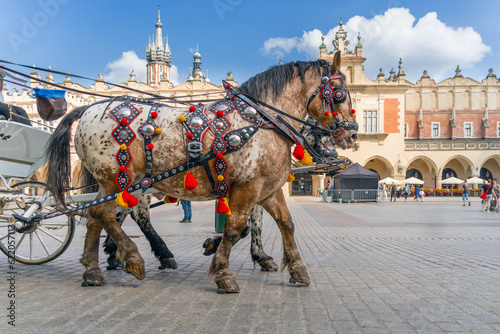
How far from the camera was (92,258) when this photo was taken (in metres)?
4.18

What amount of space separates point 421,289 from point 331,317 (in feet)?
4.46

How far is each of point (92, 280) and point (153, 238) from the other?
3.64 feet

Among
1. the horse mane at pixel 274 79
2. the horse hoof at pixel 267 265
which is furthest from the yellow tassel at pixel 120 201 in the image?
the horse hoof at pixel 267 265

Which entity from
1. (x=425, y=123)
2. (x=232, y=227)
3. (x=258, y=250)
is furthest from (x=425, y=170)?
(x=232, y=227)

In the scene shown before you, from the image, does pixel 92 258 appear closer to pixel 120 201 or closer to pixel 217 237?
pixel 120 201

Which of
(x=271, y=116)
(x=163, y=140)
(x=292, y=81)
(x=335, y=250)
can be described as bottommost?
(x=335, y=250)

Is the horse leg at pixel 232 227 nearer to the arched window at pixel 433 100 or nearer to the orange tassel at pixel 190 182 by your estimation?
the orange tassel at pixel 190 182

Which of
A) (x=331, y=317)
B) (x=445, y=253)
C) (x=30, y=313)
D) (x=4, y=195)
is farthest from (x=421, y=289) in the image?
(x=4, y=195)

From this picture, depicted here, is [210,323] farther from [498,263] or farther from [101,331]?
[498,263]

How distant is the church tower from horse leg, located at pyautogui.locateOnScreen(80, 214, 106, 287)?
86.8 m

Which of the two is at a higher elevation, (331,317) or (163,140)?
(163,140)

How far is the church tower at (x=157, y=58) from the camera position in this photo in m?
87.7

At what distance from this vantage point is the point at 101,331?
2.64 metres

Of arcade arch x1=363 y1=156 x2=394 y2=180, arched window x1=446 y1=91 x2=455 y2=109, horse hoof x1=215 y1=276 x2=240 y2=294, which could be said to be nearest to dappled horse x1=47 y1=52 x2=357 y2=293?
horse hoof x1=215 y1=276 x2=240 y2=294
